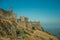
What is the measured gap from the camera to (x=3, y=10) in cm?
9994

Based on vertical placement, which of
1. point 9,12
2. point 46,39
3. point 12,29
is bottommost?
point 46,39

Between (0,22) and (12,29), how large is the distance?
578 cm

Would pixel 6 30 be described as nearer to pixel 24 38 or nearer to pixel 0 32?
pixel 0 32

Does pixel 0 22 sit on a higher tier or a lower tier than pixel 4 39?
higher

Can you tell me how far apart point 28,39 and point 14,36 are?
23.7 feet

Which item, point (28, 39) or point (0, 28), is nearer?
point (0, 28)

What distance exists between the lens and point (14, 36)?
74.8m

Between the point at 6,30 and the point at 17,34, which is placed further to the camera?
the point at 17,34

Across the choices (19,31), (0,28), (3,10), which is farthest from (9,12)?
(0,28)

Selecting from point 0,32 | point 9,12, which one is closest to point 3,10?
point 9,12

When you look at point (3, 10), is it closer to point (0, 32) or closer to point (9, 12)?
point (9, 12)

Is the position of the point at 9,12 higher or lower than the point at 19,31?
higher

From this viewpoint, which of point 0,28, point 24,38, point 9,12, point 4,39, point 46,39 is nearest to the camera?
point 4,39

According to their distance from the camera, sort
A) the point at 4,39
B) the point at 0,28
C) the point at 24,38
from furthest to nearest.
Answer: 1. the point at 24,38
2. the point at 0,28
3. the point at 4,39
